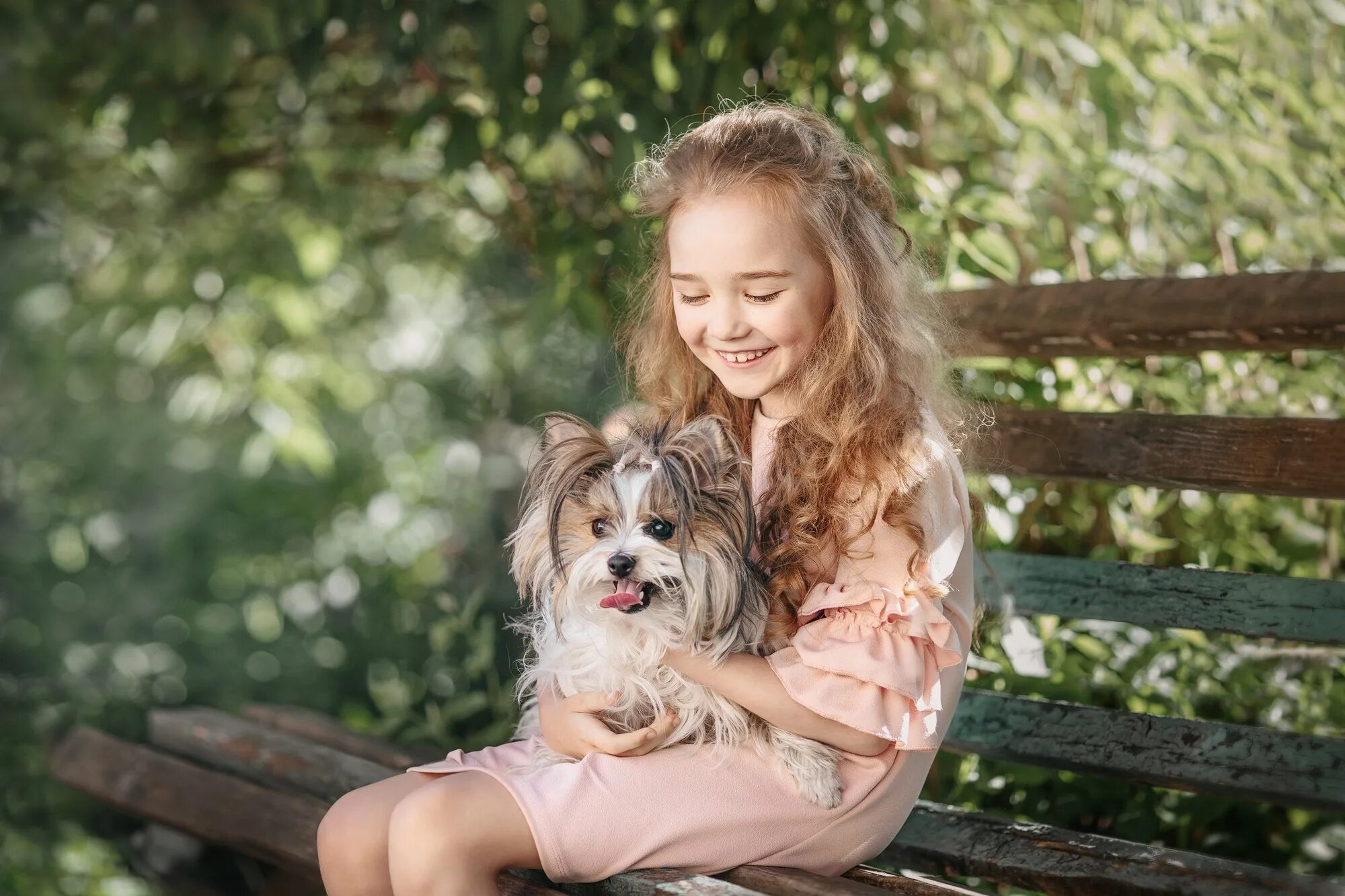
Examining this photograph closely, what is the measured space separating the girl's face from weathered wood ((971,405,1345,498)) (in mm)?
500

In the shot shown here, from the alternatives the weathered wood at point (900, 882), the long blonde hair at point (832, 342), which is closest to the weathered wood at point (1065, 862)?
the weathered wood at point (900, 882)

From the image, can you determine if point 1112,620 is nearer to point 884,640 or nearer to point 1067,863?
point 1067,863

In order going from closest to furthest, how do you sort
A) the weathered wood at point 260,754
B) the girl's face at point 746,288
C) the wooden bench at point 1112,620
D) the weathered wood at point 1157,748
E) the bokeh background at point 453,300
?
the girl's face at point 746,288 → the wooden bench at point 1112,620 → the weathered wood at point 1157,748 → the weathered wood at point 260,754 → the bokeh background at point 453,300

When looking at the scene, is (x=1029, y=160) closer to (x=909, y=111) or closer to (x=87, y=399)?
(x=909, y=111)

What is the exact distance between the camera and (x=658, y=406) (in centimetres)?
223

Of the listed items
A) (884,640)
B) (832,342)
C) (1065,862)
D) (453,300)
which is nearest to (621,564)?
(884,640)

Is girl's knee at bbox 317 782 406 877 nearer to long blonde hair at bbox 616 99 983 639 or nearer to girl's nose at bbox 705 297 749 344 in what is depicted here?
long blonde hair at bbox 616 99 983 639

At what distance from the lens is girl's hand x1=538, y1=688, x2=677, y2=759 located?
186 centimetres

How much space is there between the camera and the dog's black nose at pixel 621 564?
1708 millimetres

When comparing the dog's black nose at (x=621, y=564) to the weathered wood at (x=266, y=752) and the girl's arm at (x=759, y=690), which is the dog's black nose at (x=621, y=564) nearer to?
the girl's arm at (x=759, y=690)

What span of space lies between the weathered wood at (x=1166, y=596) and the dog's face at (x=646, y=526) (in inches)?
33.1

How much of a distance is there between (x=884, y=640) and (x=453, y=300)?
121 inches

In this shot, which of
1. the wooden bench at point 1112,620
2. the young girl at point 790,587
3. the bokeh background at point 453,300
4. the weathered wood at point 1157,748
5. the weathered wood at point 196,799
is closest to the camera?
the young girl at point 790,587

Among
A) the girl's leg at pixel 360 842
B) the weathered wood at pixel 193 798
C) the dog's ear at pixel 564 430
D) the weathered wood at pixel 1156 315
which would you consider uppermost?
the weathered wood at pixel 1156 315
